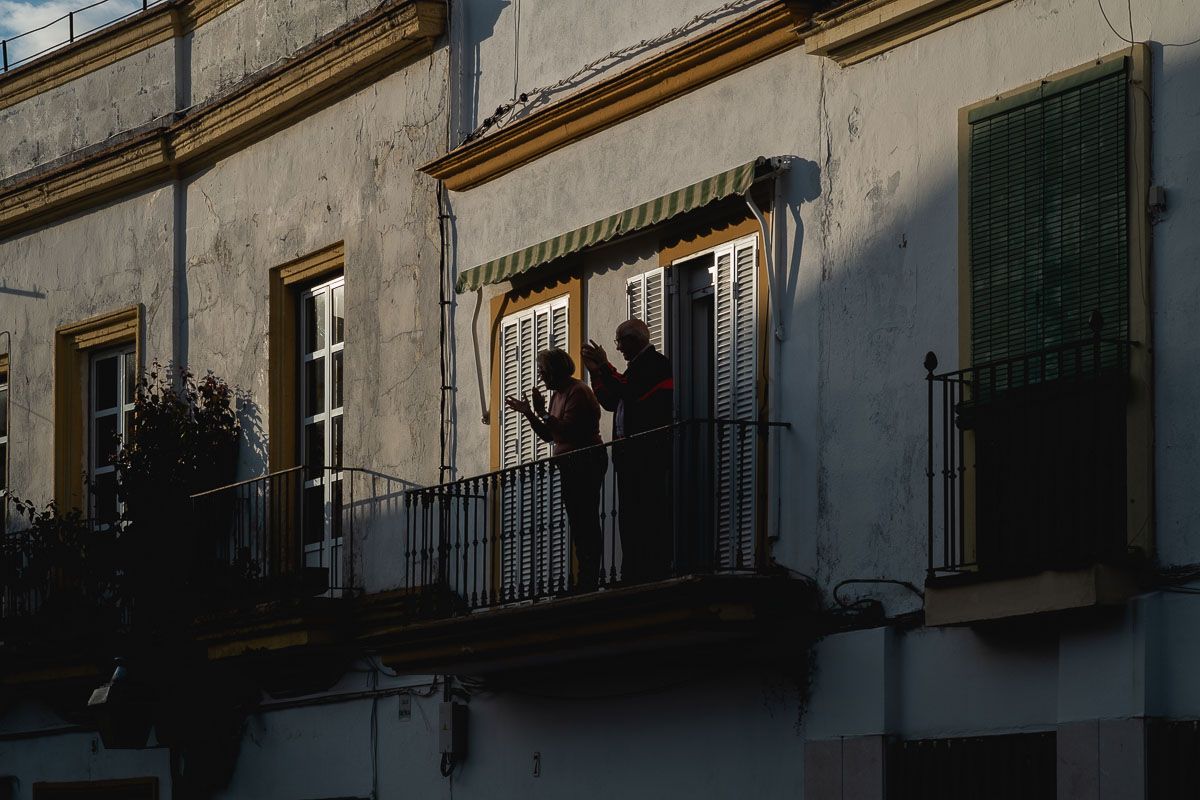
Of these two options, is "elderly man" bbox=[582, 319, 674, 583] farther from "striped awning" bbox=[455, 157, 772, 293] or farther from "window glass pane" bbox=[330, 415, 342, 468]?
"window glass pane" bbox=[330, 415, 342, 468]

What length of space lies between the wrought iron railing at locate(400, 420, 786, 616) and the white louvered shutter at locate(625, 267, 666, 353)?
0.64 metres

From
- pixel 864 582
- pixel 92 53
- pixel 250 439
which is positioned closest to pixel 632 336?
pixel 864 582

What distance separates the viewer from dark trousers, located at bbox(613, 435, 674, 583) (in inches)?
530

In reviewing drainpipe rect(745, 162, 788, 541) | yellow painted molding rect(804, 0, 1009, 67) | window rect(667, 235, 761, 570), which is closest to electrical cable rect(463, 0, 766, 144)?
yellow painted molding rect(804, 0, 1009, 67)

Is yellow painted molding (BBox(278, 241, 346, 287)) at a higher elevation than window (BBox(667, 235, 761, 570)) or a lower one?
higher

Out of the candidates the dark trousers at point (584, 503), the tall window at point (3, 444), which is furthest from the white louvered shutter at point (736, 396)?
the tall window at point (3, 444)

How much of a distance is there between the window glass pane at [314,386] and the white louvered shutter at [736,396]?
468 centimetres

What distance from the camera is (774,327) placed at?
1330 centimetres

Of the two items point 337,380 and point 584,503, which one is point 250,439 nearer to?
point 337,380

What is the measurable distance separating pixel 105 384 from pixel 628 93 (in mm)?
7207

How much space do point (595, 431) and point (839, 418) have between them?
195 centimetres

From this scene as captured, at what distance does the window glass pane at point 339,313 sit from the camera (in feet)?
57.4

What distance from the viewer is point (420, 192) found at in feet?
54.3

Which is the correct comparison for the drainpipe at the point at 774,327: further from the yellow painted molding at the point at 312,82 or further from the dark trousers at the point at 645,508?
the yellow painted molding at the point at 312,82
